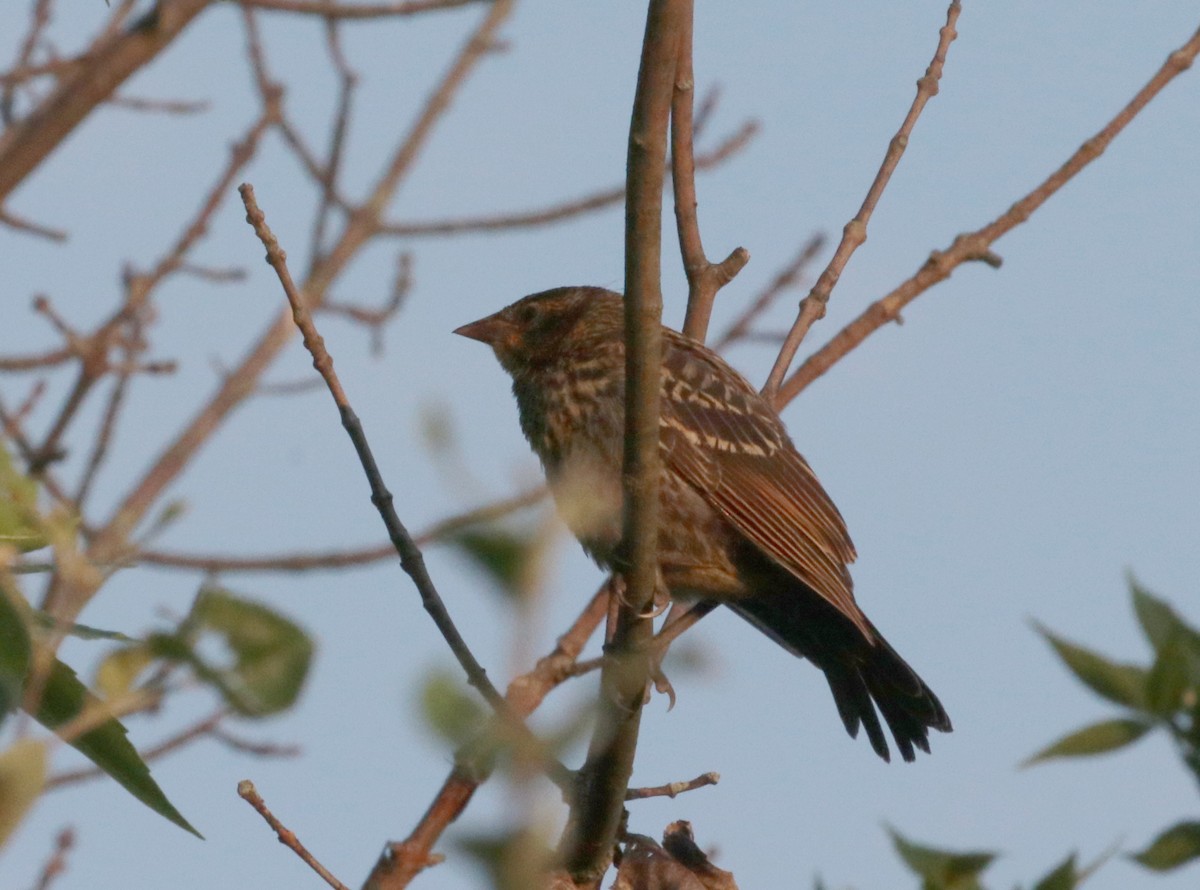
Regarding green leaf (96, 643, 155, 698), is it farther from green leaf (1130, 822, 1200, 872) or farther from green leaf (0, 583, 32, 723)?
green leaf (1130, 822, 1200, 872)

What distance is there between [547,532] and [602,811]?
2.49 meters

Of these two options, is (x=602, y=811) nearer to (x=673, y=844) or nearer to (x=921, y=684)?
(x=673, y=844)

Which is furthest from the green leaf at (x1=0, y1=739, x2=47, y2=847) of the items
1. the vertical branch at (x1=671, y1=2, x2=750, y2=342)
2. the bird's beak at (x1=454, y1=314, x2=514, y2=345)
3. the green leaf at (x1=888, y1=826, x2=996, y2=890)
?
the bird's beak at (x1=454, y1=314, x2=514, y2=345)

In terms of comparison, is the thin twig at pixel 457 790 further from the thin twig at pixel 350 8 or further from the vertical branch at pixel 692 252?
the thin twig at pixel 350 8

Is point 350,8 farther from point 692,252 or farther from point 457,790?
point 457,790

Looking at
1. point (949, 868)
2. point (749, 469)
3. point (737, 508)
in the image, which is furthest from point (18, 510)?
point (749, 469)

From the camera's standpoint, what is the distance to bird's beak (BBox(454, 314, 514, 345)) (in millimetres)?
6179

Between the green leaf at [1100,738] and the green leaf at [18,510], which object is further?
the green leaf at [1100,738]

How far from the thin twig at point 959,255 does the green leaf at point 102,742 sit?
393cm

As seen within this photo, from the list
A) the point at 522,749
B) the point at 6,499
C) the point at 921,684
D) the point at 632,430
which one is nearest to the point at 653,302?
the point at 632,430

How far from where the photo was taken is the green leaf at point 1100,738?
1.54 metres

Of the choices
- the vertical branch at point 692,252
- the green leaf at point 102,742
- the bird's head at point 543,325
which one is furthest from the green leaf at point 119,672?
the bird's head at point 543,325

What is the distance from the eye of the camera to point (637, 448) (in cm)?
297

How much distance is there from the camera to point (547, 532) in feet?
2.83
